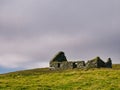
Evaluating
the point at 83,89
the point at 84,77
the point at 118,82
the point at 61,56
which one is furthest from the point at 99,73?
the point at 61,56

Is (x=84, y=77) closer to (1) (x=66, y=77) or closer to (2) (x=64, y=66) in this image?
(1) (x=66, y=77)

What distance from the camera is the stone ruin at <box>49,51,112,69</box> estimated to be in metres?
67.9

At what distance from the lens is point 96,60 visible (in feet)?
221

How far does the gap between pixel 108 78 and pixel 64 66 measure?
25.1 meters

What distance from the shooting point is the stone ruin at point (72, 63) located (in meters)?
67.9

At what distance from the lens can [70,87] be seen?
4159 cm

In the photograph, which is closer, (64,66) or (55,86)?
(55,86)

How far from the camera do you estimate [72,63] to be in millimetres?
70438

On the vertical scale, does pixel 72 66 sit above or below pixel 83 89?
above

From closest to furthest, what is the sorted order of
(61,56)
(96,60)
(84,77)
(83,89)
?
(83,89), (84,77), (96,60), (61,56)

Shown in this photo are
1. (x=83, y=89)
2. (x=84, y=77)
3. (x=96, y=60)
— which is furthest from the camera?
(x=96, y=60)

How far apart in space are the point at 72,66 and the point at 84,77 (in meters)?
19.8

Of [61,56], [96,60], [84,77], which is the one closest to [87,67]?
[96,60]

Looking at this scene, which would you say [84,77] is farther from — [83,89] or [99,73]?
[83,89]
